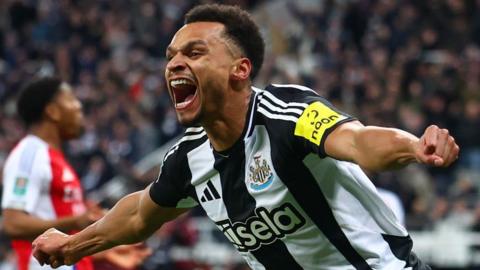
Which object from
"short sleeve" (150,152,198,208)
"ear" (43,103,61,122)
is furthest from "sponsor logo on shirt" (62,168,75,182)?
"short sleeve" (150,152,198,208)

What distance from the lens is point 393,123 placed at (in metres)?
13.7

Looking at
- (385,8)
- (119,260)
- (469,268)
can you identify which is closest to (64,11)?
(385,8)

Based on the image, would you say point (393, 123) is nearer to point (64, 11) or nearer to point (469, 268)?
point (469, 268)

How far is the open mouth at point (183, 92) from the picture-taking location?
4.71 m

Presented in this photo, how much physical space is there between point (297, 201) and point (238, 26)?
0.87 metres

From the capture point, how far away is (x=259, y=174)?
4.64 metres

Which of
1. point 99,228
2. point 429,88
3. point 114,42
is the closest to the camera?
point 99,228

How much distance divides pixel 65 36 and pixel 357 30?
6.23m

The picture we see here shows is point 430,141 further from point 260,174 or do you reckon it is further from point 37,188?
point 37,188

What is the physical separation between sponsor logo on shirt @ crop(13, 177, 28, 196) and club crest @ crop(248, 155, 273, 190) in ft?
9.47

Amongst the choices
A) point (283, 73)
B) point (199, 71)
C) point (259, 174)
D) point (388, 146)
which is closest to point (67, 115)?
point (199, 71)

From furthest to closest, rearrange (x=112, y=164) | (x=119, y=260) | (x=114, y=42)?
(x=114, y=42)
(x=112, y=164)
(x=119, y=260)

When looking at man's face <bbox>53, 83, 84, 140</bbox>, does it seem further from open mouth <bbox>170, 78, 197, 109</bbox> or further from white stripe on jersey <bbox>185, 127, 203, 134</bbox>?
open mouth <bbox>170, 78, 197, 109</bbox>

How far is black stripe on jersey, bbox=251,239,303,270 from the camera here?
4.69 meters
